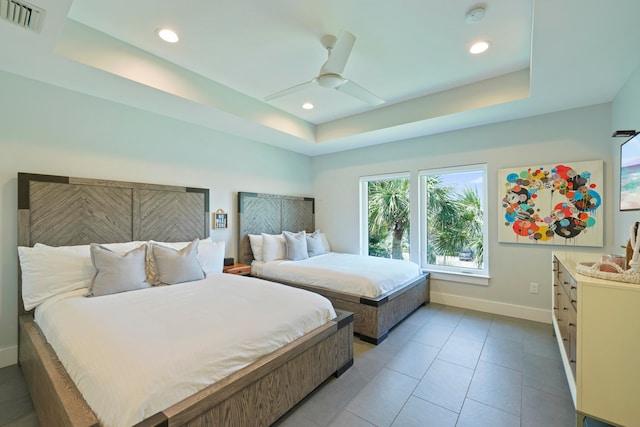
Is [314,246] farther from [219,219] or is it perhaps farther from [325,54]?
[325,54]

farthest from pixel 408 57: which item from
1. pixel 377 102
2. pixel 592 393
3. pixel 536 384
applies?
pixel 536 384

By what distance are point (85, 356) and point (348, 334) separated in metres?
1.73

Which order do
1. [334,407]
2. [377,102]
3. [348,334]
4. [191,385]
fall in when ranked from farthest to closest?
[377,102] < [348,334] < [334,407] < [191,385]

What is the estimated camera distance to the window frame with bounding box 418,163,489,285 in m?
3.71

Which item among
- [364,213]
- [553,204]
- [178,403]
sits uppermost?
[553,204]

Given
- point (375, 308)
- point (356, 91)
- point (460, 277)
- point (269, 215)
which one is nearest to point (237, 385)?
Result: point (375, 308)

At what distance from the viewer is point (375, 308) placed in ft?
9.23

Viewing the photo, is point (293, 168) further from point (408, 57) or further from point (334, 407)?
point (334, 407)

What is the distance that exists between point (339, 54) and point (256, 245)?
9.21 feet

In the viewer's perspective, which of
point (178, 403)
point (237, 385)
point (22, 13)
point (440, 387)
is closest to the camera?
point (178, 403)

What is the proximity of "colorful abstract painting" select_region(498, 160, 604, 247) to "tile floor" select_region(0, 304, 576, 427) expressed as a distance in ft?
3.70

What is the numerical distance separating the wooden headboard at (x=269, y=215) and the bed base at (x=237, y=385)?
233 centimetres

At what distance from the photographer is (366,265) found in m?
3.64

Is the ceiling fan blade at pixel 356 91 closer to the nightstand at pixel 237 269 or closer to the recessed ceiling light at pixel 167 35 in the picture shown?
the recessed ceiling light at pixel 167 35
